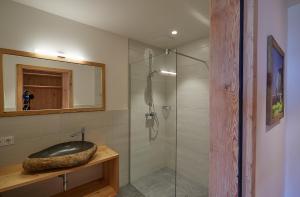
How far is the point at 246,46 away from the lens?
2.29ft

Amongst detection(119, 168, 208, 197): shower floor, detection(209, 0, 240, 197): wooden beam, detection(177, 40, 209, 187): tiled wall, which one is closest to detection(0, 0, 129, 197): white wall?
detection(119, 168, 208, 197): shower floor

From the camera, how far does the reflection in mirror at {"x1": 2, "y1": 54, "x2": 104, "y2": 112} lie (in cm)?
155

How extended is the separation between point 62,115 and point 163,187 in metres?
1.79

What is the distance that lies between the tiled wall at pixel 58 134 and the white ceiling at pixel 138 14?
1156mm

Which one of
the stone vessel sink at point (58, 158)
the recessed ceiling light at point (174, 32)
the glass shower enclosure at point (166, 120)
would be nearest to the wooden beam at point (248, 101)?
the stone vessel sink at point (58, 158)

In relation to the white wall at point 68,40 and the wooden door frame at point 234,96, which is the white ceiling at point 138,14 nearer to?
the white wall at point 68,40

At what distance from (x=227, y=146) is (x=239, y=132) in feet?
0.27

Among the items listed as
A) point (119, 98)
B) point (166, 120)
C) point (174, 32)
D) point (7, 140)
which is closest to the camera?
point (7, 140)

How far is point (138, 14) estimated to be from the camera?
1.76 metres

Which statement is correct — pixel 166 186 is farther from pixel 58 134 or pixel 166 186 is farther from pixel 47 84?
pixel 47 84

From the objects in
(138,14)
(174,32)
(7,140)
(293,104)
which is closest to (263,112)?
(293,104)

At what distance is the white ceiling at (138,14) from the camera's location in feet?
5.14

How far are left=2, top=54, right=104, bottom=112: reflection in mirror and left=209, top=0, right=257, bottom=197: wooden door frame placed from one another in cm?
172

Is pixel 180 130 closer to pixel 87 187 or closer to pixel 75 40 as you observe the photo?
pixel 87 187
